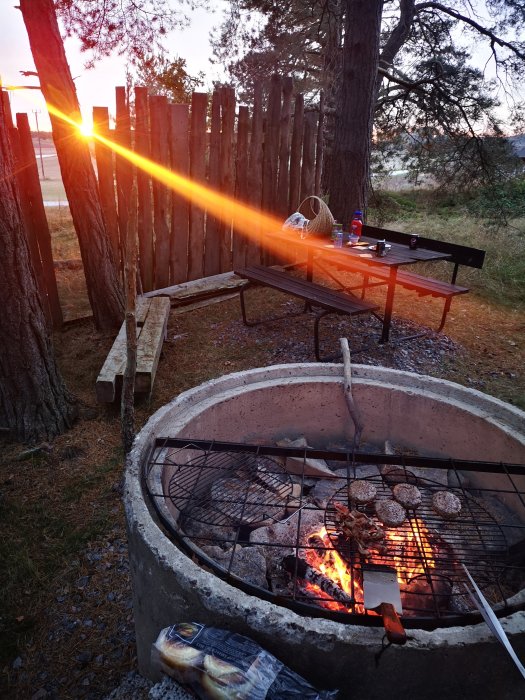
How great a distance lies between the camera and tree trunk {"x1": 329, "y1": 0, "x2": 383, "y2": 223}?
A: 6293 millimetres

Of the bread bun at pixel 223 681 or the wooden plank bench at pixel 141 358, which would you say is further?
the wooden plank bench at pixel 141 358

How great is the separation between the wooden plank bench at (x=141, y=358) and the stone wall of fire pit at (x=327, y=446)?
1.19 m

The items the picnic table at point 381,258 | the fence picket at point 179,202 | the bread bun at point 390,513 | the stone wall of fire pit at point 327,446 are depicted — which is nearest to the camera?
the stone wall of fire pit at point 327,446

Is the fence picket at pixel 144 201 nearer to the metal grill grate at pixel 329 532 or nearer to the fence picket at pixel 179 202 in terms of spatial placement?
the fence picket at pixel 179 202

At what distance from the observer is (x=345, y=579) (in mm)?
2068

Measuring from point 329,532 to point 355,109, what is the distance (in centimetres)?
605

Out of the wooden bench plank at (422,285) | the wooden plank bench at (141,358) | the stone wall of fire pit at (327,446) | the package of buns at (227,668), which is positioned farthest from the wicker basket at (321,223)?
the package of buns at (227,668)

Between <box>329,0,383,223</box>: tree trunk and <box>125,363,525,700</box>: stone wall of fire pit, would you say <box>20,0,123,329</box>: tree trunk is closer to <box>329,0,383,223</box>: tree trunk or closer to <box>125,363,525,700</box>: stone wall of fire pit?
<box>125,363,525,700</box>: stone wall of fire pit

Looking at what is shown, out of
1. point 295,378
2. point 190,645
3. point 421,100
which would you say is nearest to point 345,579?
point 190,645

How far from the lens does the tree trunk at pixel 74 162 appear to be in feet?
14.5

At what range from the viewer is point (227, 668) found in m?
1.41

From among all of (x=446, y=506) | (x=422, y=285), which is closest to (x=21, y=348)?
(x=446, y=506)

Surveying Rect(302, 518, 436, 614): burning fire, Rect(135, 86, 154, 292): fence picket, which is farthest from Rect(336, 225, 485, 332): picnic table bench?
Rect(302, 518, 436, 614): burning fire

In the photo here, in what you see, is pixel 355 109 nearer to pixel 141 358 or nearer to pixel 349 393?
pixel 141 358
